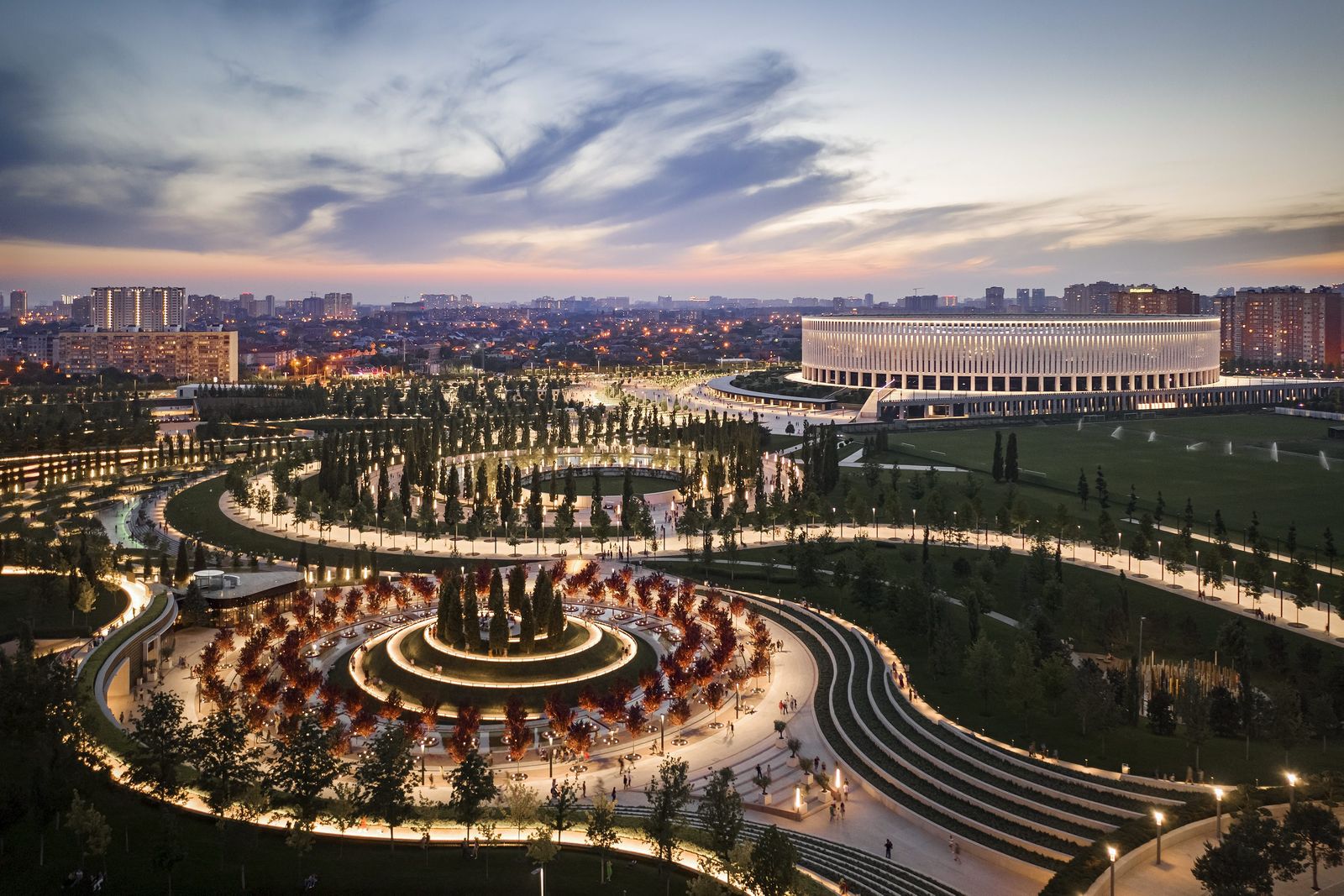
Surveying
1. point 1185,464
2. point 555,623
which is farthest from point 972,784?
point 1185,464

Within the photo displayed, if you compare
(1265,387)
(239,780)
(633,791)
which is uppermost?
(1265,387)

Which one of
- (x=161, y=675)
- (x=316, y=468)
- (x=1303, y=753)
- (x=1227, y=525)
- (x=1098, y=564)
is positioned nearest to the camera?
(x=1303, y=753)

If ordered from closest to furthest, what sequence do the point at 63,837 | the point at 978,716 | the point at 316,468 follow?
the point at 63,837
the point at 978,716
the point at 316,468

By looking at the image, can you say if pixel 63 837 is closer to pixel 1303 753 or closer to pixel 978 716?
pixel 978 716

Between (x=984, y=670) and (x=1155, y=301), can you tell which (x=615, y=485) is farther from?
(x=1155, y=301)

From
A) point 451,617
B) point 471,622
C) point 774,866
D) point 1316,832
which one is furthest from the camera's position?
point 451,617

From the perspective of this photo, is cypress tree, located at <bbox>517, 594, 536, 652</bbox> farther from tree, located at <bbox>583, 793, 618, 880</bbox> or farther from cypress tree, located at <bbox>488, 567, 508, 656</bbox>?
tree, located at <bbox>583, 793, 618, 880</bbox>

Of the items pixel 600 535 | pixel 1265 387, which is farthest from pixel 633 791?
pixel 1265 387
